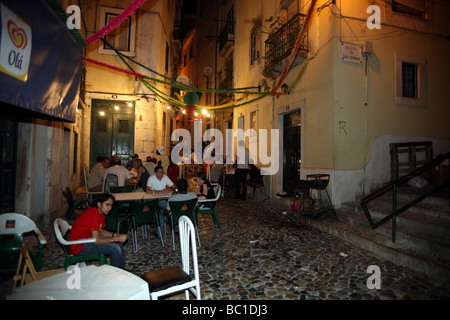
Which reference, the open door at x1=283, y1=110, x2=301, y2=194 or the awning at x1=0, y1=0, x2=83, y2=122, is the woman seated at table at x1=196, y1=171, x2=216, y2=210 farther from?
the open door at x1=283, y1=110, x2=301, y2=194

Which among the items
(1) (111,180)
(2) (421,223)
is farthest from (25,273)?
(2) (421,223)

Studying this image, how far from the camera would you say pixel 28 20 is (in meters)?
3.33

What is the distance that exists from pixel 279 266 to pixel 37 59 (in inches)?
195

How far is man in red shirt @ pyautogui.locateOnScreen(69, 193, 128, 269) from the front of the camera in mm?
3398

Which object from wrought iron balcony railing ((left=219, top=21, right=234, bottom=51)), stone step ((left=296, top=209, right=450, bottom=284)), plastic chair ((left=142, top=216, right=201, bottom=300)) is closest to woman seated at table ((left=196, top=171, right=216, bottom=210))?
stone step ((left=296, top=209, right=450, bottom=284))

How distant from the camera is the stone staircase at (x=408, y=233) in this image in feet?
13.3

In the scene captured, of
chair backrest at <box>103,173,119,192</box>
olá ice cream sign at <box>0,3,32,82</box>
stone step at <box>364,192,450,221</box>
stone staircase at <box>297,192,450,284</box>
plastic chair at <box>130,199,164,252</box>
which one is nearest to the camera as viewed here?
olá ice cream sign at <box>0,3,32,82</box>

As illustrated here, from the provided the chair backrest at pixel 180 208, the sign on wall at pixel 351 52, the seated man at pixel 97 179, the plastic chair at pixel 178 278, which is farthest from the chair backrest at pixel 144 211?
the sign on wall at pixel 351 52

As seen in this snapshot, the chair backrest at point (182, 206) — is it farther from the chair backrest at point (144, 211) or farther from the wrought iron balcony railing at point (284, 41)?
the wrought iron balcony railing at point (284, 41)

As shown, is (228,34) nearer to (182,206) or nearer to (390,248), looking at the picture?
(182,206)

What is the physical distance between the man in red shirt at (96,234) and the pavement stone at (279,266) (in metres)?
0.71

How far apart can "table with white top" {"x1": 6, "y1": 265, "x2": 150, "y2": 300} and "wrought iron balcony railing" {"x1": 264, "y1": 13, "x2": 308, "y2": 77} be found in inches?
333

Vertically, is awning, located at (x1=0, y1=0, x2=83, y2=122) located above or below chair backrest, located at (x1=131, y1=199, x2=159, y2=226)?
above

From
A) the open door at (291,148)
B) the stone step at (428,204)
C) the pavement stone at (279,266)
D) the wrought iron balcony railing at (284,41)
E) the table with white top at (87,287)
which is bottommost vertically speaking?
the pavement stone at (279,266)
